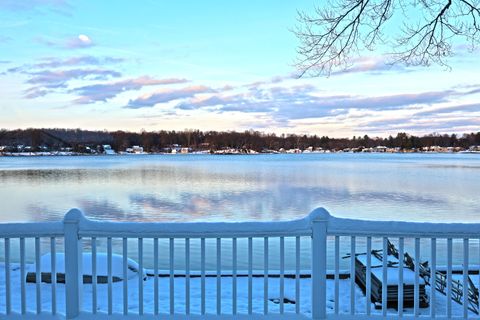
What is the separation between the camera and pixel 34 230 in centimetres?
413

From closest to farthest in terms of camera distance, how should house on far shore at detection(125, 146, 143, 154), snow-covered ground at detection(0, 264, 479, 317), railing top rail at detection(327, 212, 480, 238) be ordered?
railing top rail at detection(327, 212, 480, 238), snow-covered ground at detection(0, 264, 479, 317), house on far shore at detection(125, 146, 143, 154)

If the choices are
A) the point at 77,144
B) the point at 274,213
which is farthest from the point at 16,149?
the point at 274,213

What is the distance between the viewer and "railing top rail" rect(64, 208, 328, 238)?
13.4 ft

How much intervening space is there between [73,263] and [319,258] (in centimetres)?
208

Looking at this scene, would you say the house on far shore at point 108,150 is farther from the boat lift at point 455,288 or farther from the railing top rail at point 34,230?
the railing top rail at point 34,230

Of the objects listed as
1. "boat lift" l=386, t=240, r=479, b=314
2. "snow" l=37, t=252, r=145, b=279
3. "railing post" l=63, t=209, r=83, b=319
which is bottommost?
"boat lift" l=386, t=240, r=479, b=314

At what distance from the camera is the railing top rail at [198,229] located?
4098 millimetres

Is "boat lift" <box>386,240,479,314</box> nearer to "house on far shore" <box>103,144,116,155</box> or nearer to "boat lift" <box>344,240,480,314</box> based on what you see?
"boat lift" <box>344,240,480,314</box>

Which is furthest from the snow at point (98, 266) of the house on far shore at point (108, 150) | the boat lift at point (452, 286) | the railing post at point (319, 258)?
the house on far shore at point (108, 150)

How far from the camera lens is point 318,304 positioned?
4.18 m

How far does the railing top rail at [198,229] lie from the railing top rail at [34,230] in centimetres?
12

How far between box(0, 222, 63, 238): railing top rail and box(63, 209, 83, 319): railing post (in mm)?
72

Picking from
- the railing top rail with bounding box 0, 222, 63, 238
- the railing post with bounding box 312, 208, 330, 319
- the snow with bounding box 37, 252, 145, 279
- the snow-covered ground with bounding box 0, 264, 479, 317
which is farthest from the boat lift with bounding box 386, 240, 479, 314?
the railing top rail with bounding box 0, 222, 63, 238

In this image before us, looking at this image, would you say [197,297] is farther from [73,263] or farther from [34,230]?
[34,230]
